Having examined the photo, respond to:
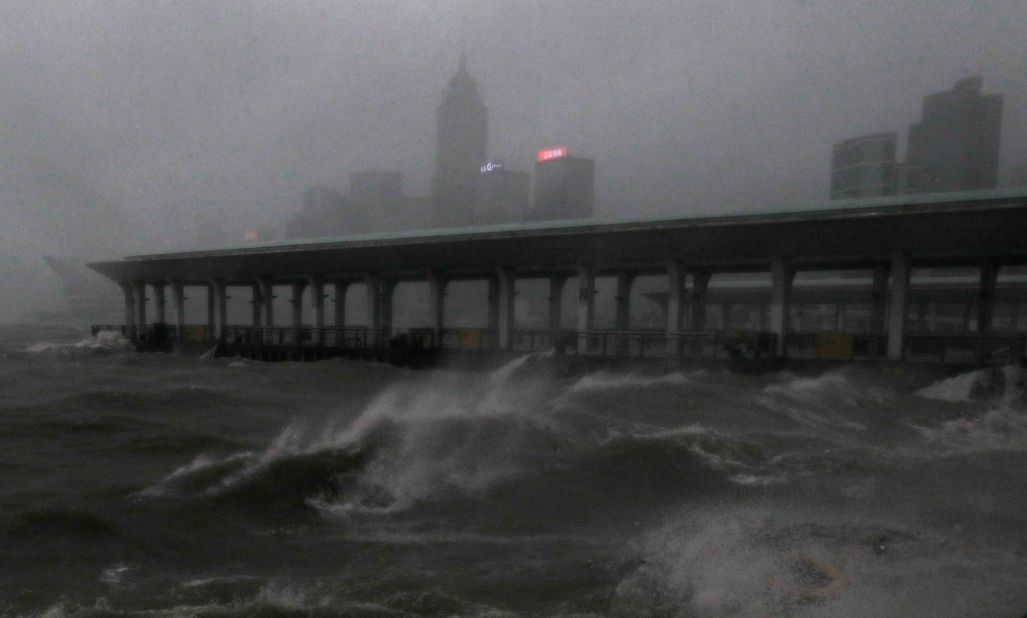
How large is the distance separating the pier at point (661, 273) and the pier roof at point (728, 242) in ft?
0.25

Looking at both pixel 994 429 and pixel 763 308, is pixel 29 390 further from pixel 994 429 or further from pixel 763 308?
pixel 763 308

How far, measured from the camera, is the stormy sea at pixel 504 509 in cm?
613

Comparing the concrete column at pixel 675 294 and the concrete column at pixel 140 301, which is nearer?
the concrete column at pixel 675 294

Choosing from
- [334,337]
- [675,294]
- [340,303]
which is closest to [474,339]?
[675,294]

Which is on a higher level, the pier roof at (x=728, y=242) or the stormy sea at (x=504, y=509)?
the pier roof at (x=728, y=242)

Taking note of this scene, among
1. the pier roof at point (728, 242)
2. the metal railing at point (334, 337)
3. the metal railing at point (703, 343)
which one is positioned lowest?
the metal railing at point (334, 337)

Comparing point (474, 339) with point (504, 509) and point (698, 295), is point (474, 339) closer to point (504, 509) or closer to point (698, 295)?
point (698, 295)

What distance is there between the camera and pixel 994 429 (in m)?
15.7

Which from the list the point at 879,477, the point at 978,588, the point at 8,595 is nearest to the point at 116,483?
the point at 8,595

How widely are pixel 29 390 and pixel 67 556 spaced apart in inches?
550

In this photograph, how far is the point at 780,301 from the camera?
1164 inches

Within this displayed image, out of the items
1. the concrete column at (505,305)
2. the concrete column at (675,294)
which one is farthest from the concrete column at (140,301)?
the concrete column at (675,294)

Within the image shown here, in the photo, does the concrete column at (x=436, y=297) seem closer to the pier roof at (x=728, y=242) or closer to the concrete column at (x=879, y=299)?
the pier roof at (x=728, y=242)

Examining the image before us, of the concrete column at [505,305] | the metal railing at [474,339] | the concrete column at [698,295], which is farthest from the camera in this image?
the metal railing at [474,339]
